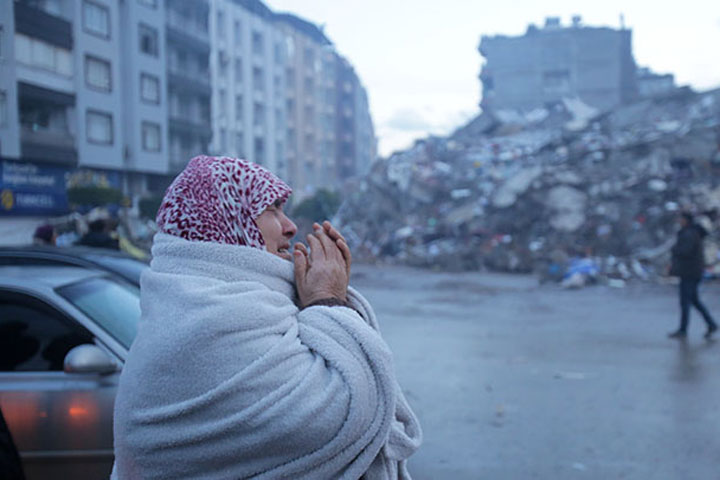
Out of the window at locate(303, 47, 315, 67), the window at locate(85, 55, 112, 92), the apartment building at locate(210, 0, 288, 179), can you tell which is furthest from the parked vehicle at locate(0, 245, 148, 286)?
the window at locate(303, 47, 315, 67)

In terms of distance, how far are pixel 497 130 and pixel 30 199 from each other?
23.1 meters

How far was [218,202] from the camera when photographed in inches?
63.9

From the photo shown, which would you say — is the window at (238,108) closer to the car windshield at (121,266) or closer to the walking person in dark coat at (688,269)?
the walking person in dark coat at (688,269)

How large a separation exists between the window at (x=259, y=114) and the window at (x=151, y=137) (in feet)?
62.2

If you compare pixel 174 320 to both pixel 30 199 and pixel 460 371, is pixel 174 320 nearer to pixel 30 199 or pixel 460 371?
pixel 460 371

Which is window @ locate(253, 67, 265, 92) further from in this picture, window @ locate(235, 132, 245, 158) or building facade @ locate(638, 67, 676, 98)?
building facade @ locate(638, 67, 676, 98)

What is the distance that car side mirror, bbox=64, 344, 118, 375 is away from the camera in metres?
3.20

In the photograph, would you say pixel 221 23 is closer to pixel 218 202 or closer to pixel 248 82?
pixel 248 82

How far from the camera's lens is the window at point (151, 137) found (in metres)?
38.2

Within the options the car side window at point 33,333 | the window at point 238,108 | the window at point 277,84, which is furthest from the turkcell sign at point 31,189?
the window at point 277,84

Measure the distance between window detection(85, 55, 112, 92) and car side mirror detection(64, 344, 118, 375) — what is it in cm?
3333

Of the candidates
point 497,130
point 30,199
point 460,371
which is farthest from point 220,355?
point 497,130

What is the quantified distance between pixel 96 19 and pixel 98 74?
2.77 meters

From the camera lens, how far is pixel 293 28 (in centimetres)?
6762
